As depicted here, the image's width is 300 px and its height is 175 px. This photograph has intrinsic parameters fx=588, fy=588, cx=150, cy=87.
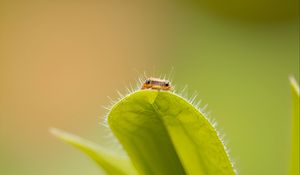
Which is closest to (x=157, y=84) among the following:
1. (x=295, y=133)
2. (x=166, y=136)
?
(x=166, y=136)

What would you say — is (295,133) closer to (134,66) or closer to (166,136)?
(166,136)

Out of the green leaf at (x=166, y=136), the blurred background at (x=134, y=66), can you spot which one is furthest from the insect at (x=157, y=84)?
the blurred background at (x=134, y=66)

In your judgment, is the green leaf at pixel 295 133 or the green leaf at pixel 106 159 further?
the green leaf at pixel 106 159

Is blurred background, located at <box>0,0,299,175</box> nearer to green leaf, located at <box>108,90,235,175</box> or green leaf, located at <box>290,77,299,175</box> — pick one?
green leaf, located at <box>108,90,235,175</box>

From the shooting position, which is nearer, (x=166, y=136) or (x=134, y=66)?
(x=166, y=136)

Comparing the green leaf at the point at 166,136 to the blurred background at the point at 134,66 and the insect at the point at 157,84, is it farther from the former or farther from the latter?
the blurred background at the point at 134,66

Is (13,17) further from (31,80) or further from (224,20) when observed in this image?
(224,20)
